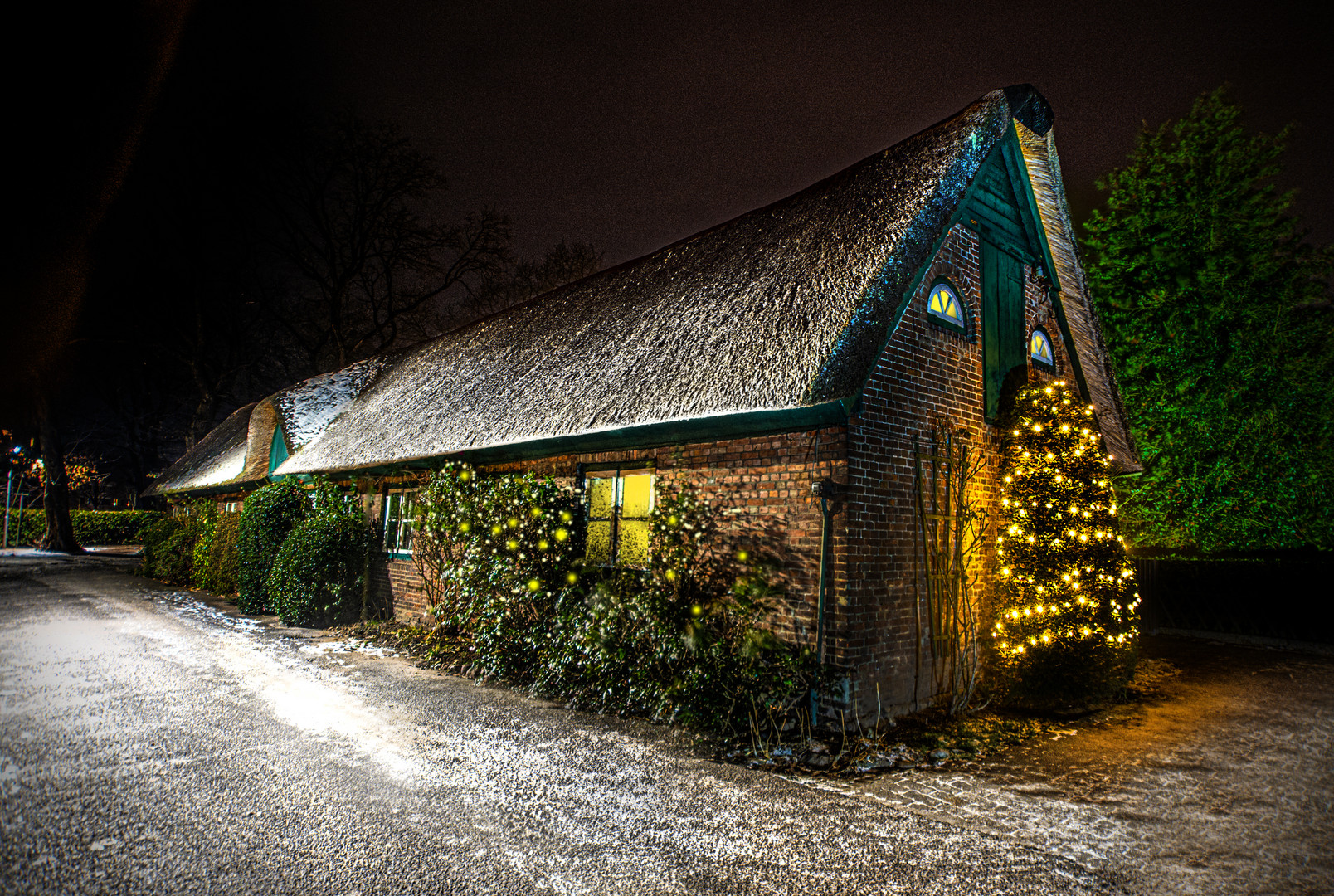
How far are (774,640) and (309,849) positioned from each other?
385 cm

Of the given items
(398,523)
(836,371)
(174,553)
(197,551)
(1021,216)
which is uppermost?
(1021,216)

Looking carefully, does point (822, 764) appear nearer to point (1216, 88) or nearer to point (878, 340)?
point (878, 340)

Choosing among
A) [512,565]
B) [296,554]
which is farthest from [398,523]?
[512,565]

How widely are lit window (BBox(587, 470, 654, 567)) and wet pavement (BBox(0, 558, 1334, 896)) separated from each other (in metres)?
2.11

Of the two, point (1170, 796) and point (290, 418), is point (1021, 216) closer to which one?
point (1170, 796)

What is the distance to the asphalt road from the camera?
11.5 ft

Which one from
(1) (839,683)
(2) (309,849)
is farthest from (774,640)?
(2) (309,849)

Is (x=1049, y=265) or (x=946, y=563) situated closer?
(x=946, y=563)

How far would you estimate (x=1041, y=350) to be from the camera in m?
9.36

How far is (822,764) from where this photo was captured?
528 centimetres

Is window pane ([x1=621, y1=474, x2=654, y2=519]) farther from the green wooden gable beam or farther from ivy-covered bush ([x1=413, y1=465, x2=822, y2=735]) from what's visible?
the green wooden gable beam

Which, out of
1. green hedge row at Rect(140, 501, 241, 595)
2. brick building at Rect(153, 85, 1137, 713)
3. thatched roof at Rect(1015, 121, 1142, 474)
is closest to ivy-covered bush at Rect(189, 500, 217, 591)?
green hedge row at Rect(140, 501, 241, 595)

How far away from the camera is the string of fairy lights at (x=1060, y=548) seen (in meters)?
7.09

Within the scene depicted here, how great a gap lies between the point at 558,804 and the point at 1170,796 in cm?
443
